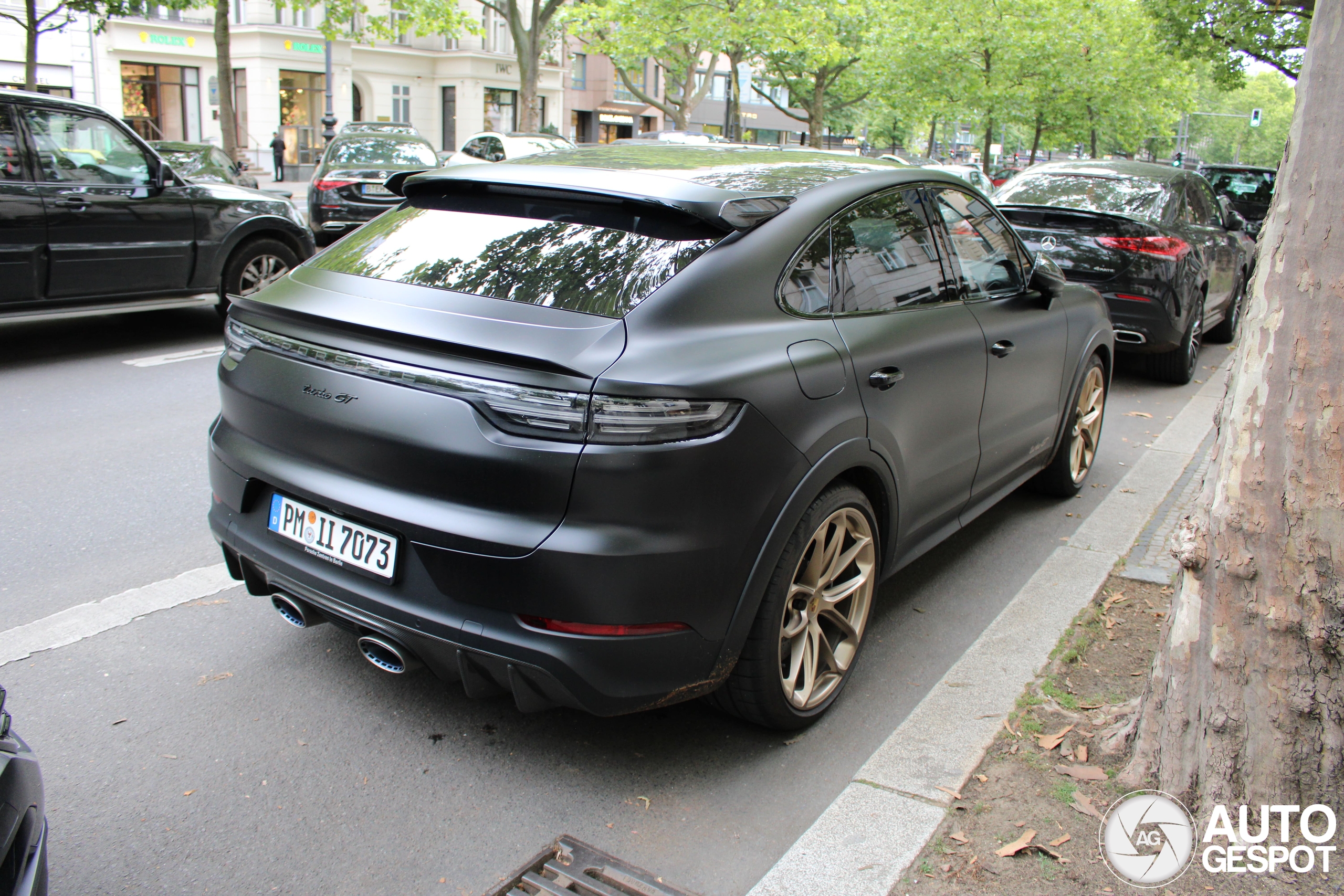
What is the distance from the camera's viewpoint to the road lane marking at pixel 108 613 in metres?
3.68

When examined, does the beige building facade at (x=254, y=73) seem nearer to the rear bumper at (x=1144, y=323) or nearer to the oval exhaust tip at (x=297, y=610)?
the rear bumper at (x=1144, y=323)

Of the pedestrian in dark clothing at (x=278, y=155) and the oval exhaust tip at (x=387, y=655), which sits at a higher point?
the pedestrian in dark clothing at (x=278, y=155)

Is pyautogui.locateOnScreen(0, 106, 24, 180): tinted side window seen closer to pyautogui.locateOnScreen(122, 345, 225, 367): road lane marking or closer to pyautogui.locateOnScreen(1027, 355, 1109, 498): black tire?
pyautogui.locateOnScreen(122, 345, 225, 367): road lane marking

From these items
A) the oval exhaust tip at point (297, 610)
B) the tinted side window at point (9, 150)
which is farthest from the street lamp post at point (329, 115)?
the oval exhaust tip at point (297, 610)

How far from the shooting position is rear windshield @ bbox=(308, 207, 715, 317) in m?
2.87

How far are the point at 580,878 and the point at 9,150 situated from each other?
7055 millimetres

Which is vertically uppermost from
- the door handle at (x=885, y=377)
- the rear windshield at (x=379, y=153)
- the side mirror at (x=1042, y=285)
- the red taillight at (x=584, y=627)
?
the rear windshield at (x=379, y=153)

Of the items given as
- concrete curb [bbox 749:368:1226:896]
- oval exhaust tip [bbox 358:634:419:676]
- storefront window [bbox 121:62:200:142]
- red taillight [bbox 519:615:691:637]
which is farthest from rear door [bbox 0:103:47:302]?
storefront window [bbox 121:62:200:142]

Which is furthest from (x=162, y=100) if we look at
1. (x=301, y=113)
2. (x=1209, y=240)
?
(x=1209, y=240)

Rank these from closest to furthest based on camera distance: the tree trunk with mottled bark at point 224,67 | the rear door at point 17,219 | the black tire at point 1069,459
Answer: the black tire at point 1069,459, the rear door at point 17,219, the tree trunk with mottled bark at point 224,67

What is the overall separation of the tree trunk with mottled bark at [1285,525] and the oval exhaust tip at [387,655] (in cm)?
200

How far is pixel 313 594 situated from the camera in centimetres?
298

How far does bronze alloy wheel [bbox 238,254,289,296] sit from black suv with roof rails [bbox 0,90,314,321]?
1 centimetres

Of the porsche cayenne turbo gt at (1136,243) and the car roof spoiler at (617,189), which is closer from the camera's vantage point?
the car roof spoiler at (617,189)
